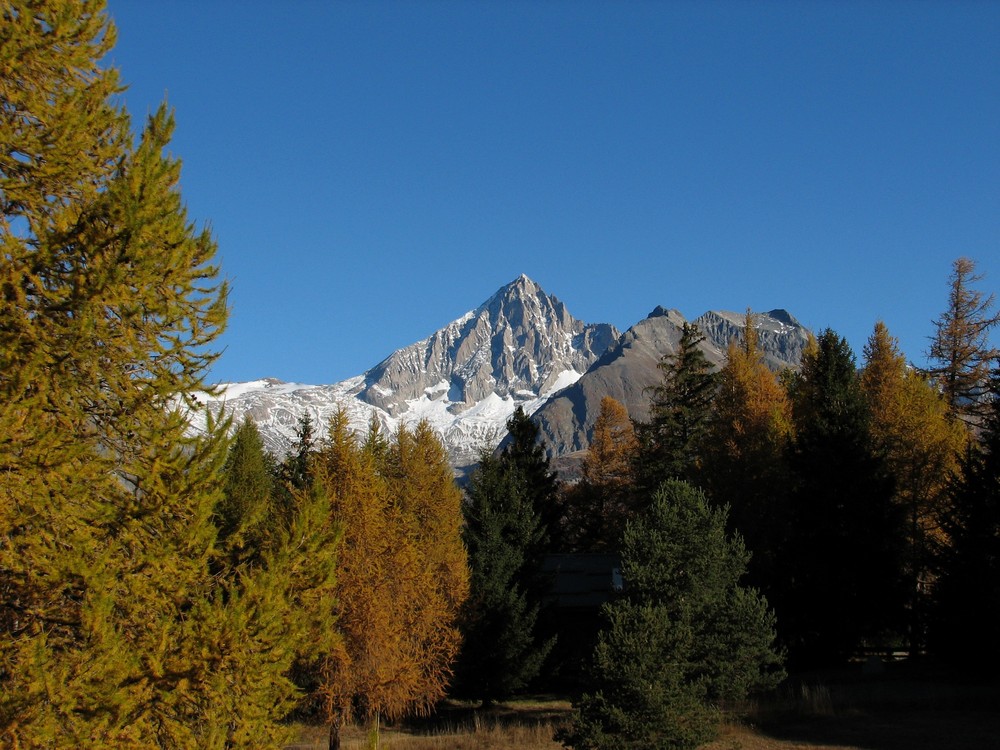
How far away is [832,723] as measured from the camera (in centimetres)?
2172

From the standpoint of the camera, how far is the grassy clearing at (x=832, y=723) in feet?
63.6

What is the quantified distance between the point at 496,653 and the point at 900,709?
13631mm

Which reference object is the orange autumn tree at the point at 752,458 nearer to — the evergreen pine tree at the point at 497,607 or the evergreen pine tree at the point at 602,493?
the evergreen pine tree at the point at 497,607

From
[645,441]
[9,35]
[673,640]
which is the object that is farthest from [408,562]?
[645,441]

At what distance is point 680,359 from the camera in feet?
142

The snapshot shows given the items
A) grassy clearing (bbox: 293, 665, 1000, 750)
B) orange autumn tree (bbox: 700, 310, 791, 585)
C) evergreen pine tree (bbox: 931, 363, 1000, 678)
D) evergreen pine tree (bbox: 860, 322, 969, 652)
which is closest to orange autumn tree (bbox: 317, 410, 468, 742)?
grassy clearing (bbox: 293, 665, 1000, 750)

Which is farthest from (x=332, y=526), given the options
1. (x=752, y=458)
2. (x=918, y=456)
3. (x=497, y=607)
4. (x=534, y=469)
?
(x=534, y=469)

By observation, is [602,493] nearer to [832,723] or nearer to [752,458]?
[752,458]

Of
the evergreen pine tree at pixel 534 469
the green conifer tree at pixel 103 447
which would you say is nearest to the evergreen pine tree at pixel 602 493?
the evergreen pine tree at pixel 534 469

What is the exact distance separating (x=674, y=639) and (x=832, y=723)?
856cm

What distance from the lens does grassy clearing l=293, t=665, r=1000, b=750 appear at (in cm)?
1938

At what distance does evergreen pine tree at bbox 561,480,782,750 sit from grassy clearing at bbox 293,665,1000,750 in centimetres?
118

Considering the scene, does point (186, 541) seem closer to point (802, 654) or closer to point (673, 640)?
point (673, 640)

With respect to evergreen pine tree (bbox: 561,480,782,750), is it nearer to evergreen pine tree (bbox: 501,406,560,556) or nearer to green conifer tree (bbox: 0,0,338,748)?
green conifer tree (bbox: 0,0,338,748)
